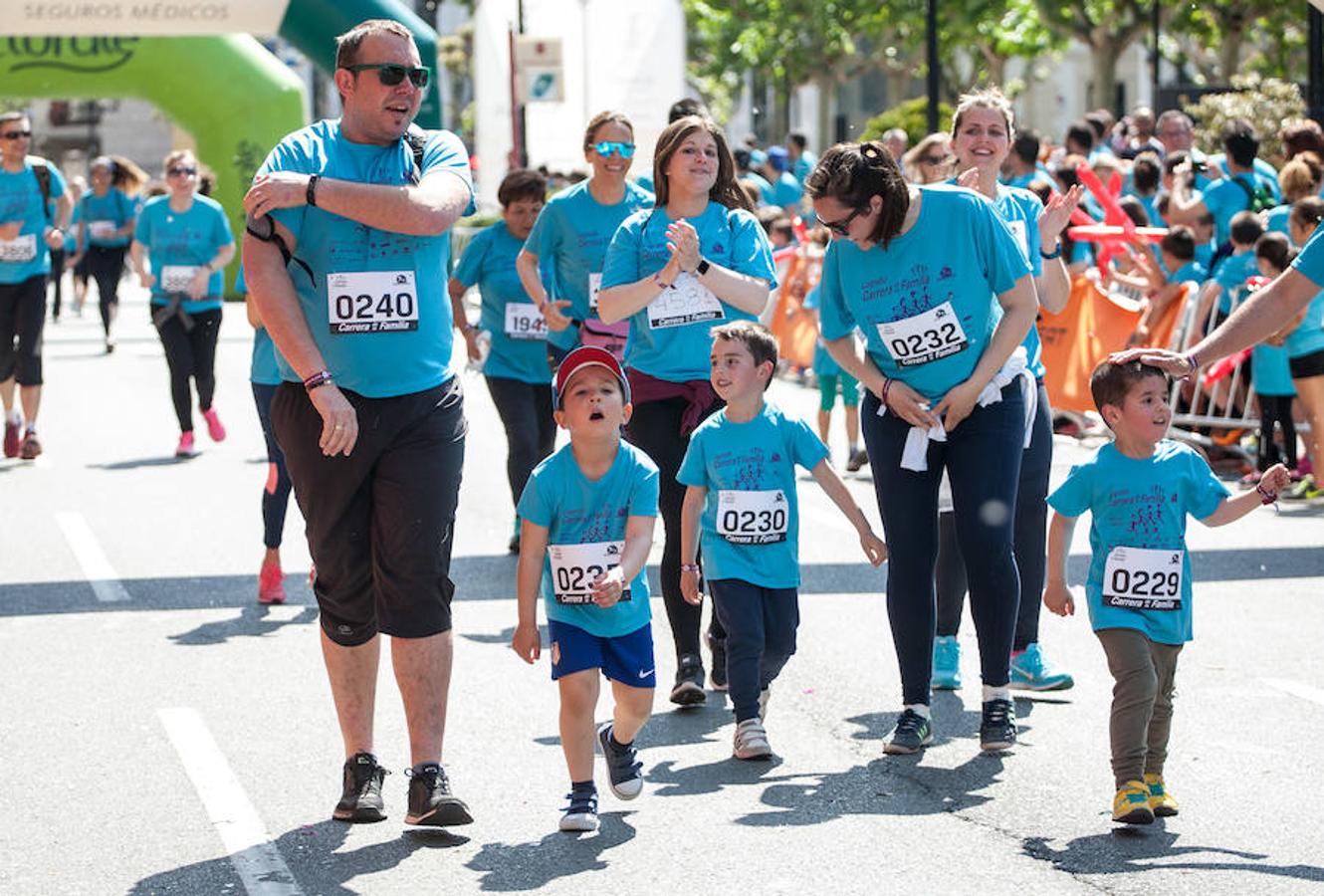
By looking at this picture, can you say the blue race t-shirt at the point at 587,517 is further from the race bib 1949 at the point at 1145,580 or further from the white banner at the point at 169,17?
the white banner at the point at 169,17

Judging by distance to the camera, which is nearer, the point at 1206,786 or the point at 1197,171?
the point at 1206,786

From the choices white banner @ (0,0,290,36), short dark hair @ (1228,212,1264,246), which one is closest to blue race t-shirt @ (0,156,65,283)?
short dark hair @ (1228,212,1264,246)

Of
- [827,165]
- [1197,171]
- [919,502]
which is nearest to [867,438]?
[919,502]

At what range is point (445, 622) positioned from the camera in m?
6.00

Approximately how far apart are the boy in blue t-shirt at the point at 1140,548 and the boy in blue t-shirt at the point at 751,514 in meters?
0.94

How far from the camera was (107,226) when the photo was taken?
24797 mm

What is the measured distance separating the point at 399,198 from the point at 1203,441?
897cm

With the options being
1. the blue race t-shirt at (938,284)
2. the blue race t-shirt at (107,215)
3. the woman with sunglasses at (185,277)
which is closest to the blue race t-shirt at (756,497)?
the blue race t-shirt at (938,284)

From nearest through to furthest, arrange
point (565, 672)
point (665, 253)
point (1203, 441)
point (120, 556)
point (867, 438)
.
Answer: point (565, 672) < point (867, 438) < point (665, 253) < point (120, 556) < point (1203, 441)

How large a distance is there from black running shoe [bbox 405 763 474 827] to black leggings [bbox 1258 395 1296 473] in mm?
7909

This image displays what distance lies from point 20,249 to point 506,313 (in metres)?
5.57

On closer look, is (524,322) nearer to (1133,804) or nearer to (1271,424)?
(1271,424)

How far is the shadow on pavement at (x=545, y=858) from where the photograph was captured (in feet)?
18.0

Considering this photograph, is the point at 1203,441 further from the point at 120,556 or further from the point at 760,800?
the point at 760,800
